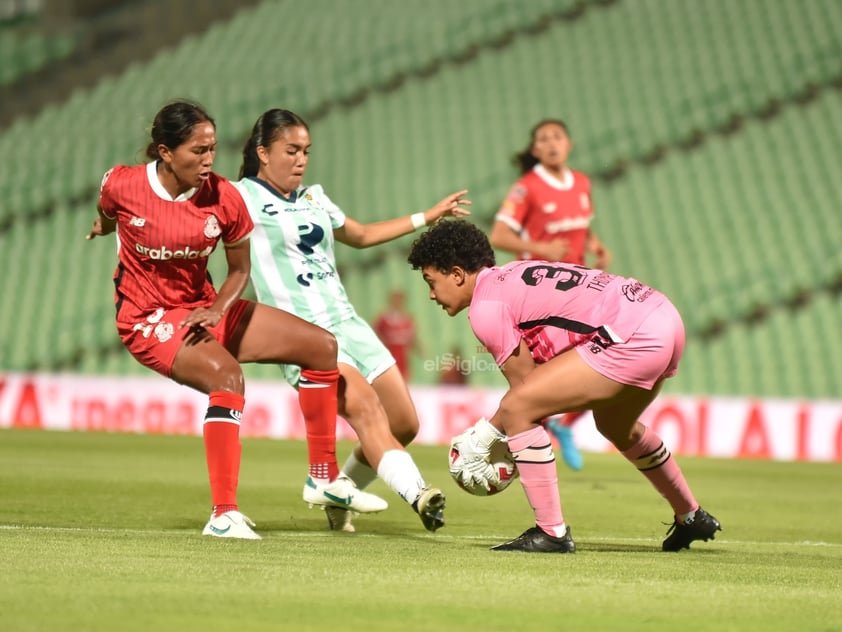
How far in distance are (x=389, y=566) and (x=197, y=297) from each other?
1.89 meters

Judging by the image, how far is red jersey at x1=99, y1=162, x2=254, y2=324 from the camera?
19.7ft

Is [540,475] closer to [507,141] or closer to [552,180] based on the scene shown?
[552,180]

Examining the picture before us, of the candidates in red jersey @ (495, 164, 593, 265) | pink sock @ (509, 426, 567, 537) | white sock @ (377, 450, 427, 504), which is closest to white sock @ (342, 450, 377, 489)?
white sock @ (377, 450, 427, 504)

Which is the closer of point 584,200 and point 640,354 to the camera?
point 640,354

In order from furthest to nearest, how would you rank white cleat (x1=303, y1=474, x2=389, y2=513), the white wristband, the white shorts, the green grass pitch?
the white wristband, the white shorts, white cleat (x1=303, y1=474, x2=389, y2=513), the green grass pitch

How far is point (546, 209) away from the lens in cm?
980

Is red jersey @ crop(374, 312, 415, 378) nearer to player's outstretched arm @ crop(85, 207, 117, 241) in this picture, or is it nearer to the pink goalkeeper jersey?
player's outstretched arm @ crop(85, 207, 117, 241)

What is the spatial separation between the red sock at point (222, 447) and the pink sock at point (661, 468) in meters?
1.78

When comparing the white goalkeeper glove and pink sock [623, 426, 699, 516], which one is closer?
the white goalkeeper glove

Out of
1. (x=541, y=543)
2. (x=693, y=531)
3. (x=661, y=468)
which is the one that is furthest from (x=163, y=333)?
→ (x=693, y=531)

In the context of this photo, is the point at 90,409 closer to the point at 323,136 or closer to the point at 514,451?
the point at 323,136

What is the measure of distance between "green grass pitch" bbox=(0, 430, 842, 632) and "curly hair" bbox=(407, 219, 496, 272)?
1.22m

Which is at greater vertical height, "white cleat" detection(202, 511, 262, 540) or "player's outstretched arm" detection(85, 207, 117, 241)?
"player's outstretched arm" detection(85, 207, 117, 241)

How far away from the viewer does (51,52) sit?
24.6 m
